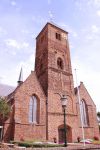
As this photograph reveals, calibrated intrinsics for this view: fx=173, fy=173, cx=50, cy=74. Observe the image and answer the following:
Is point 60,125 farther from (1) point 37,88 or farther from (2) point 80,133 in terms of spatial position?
(1) point 37,88

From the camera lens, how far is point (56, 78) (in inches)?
1339

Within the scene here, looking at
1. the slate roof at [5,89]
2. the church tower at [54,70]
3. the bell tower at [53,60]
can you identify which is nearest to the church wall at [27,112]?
the church tower at [54,70]

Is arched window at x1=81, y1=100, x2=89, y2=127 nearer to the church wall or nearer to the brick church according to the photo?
the brick church

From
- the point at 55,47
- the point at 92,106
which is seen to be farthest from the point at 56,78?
the point at 92,106

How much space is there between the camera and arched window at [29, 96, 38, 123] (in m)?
28.9

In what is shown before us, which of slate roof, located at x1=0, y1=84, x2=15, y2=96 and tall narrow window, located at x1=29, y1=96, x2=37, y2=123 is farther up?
slate roof, located at x1=0, y1=84, x2=15, y2=96

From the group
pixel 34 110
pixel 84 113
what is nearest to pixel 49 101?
pixel 34 110

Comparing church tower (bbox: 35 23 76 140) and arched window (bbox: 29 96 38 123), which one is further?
church tower (bbox: 35 23 76 140)

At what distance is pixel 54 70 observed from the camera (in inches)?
1357

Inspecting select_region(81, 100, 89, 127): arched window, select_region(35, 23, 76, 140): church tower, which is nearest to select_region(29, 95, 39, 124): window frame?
select_region(35, 23, 76, 140): church tower

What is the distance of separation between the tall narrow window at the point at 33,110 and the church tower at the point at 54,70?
226 centimetres

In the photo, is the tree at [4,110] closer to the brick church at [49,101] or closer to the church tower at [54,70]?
the brick church at [49,101]

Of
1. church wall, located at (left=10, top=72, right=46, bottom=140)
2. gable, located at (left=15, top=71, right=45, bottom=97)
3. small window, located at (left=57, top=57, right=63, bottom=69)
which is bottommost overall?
church wall, located at (left=10, top=72, right=46, bottom=140)

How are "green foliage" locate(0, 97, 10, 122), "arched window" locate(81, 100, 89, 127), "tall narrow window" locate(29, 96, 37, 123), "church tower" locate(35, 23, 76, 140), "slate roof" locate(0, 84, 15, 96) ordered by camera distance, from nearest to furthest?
"green foliage" locate(0, 97, 10, 122)
"tall narrow window" locate(29, 96, 37, 123)
"church tower" locate(35, 23, 76, 140)
"arched window" locate(81, 100, 89, 127)
"slate roof" locate(0, 84, 15, 96)
